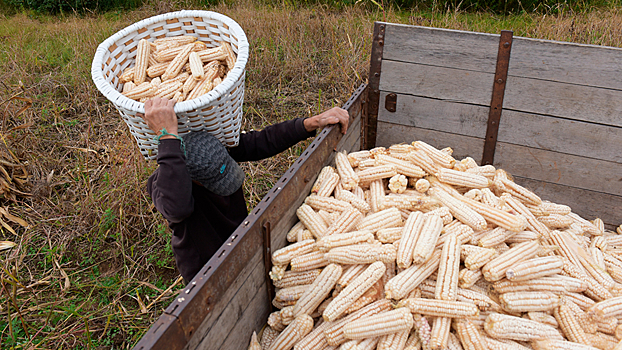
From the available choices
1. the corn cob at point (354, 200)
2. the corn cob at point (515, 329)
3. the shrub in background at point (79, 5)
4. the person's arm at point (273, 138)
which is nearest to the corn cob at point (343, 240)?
the corn cob at point (354, 200)

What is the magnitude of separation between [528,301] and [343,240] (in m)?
1.07

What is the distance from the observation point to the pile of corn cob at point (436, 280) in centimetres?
214

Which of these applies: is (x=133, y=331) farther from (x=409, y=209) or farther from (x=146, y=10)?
(x=146, y=10)

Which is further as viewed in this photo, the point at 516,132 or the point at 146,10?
the point at 146,10

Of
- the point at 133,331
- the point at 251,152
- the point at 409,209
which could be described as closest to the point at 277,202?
the point at 251,152

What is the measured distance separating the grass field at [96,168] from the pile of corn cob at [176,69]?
4.59ft

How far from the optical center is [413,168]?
10.2ft

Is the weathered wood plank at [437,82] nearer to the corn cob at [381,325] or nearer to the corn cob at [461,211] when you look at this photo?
the corn cob at [461,211]

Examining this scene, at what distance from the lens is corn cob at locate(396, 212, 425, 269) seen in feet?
7.57

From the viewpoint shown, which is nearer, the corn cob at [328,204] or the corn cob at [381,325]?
the corn cob at [381,325]

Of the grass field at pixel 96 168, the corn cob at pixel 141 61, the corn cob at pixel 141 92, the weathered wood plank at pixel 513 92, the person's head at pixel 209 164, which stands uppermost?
the corn cob at pixel 141 61

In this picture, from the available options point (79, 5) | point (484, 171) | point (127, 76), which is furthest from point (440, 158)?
point (79, 5)

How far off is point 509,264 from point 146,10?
10.2m

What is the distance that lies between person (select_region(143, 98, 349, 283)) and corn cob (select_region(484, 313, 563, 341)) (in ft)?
5.39
